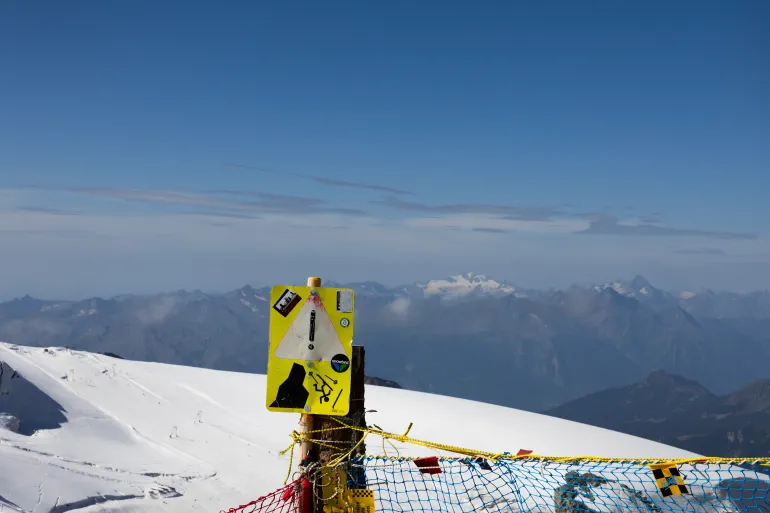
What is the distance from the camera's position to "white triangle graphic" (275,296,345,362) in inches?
151

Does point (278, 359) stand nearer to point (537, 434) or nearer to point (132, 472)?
point (132, 472)

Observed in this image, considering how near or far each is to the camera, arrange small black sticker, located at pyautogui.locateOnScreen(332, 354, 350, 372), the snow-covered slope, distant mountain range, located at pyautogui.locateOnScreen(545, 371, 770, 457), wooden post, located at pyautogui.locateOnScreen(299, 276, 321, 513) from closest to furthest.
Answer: small black sticker, located at pyautogui.locateOnScreen(332, 354, 350, 372)
wooden post, located at pyautogui.locateOnScreen(299, 276, 321, 513)
the snow-covered slope
distant mountain range, located at pyautogui.locateOnScreen(545, 371, 770, 457)

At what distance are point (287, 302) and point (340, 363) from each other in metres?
0.49

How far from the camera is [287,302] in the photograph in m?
3.84

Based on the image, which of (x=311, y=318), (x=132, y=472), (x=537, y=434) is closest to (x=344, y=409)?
(x=311, y=318)

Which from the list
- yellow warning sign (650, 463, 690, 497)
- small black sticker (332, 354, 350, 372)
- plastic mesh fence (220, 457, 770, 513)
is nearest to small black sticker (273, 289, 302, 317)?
small black sticker (332, 354, 350, 372)

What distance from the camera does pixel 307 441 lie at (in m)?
3.98

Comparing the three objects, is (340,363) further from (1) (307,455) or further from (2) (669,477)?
(2) (669,477)

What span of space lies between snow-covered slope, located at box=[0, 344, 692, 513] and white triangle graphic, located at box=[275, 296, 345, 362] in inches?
145

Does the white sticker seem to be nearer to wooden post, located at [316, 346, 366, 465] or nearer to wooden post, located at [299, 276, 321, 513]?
wooden post, located at [299, 276, 321, 513]

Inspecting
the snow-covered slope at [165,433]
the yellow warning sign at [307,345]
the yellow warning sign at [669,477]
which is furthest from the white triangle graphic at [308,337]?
the snow-covered slope at [165,433]

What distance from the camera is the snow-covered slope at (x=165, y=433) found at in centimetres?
677

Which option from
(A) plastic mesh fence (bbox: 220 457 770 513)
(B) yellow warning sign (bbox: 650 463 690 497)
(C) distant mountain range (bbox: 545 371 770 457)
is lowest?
(C) distant mountain range (bbox: 545 371 770 457)

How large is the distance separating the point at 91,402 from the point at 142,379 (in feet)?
6.10
